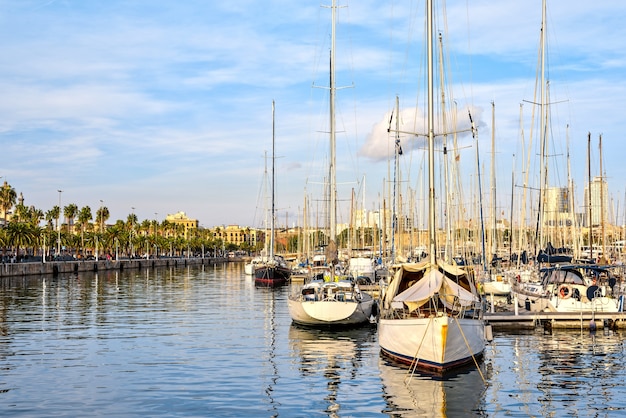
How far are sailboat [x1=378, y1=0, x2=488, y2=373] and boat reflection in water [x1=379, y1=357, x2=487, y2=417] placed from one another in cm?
55

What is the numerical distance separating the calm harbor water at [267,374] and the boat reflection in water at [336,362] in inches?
1.9

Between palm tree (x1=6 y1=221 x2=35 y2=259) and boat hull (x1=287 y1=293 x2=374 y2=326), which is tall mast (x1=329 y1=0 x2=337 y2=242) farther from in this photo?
palm tree (x1=6 y1=221 x2=35 y2=259)

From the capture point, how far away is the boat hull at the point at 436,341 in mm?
24734

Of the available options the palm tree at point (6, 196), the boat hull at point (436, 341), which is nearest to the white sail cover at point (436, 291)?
the boat hull at point (436, 341)

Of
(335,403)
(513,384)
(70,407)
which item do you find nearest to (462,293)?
(513,384)

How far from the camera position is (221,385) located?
988 inches

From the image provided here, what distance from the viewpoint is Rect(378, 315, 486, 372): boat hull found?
2473 cm

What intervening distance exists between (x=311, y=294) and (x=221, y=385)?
1825 centimetres

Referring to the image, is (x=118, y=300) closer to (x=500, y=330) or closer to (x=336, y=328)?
(x=336, y=328)

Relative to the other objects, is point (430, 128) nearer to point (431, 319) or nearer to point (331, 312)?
point (431, 319)

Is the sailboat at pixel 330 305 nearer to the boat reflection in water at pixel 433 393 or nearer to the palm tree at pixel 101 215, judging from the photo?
the boat reflection in water at pixel 433 393

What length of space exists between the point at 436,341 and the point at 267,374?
6472 millimetres

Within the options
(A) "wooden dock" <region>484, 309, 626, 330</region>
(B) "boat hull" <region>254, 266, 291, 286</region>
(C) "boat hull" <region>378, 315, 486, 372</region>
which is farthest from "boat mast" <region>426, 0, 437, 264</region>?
(B) "boat hull" <region>254, 266, 291, 286</region>

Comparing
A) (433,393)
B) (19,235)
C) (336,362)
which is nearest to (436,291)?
(433,393)
